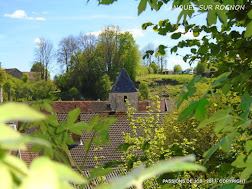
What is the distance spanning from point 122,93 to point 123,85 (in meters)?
1.01

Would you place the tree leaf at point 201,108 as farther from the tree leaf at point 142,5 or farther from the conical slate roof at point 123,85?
the conical slate roof at point 123,85

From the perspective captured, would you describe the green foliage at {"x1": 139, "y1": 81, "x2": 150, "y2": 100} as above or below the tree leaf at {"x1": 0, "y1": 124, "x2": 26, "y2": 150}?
below

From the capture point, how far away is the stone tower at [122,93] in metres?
41.2

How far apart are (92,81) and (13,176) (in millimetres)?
59037

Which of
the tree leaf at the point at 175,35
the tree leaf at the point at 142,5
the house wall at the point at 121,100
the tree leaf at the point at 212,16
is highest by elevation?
the tree leaf at the point at 142,5

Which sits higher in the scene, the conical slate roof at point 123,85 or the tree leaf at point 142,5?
the tree leaf at point 142,5

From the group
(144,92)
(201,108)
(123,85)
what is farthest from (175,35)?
(144,92)

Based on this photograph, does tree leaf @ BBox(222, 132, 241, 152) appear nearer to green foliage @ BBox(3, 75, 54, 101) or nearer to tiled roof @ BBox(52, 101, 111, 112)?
tiled roof @ BBox(52, 101, 111, 112)

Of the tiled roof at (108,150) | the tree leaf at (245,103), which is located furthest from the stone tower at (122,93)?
the tree leaf at (245,103)

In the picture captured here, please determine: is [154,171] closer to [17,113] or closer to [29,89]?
[17,113]

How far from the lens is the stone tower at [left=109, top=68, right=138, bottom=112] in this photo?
41250 millimetres

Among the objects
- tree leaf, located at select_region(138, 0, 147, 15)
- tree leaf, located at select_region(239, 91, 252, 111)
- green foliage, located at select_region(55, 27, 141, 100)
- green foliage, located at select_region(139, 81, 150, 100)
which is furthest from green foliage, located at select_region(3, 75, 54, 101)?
tree leaf, located at select_region(239, 91, 252, 111)

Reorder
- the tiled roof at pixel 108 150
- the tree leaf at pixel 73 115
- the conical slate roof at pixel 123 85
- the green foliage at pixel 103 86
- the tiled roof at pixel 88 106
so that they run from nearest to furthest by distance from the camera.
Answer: the tree leaf at pixel 73 115 < the tiled roof at pixel 108 150 < the conical slate roof at pixel 123 85 < the tiled roof at pixel 88 106 < the green foliage at pixel 103 86

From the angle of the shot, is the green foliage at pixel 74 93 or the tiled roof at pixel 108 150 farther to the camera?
the green foliage at pixel 74 93
